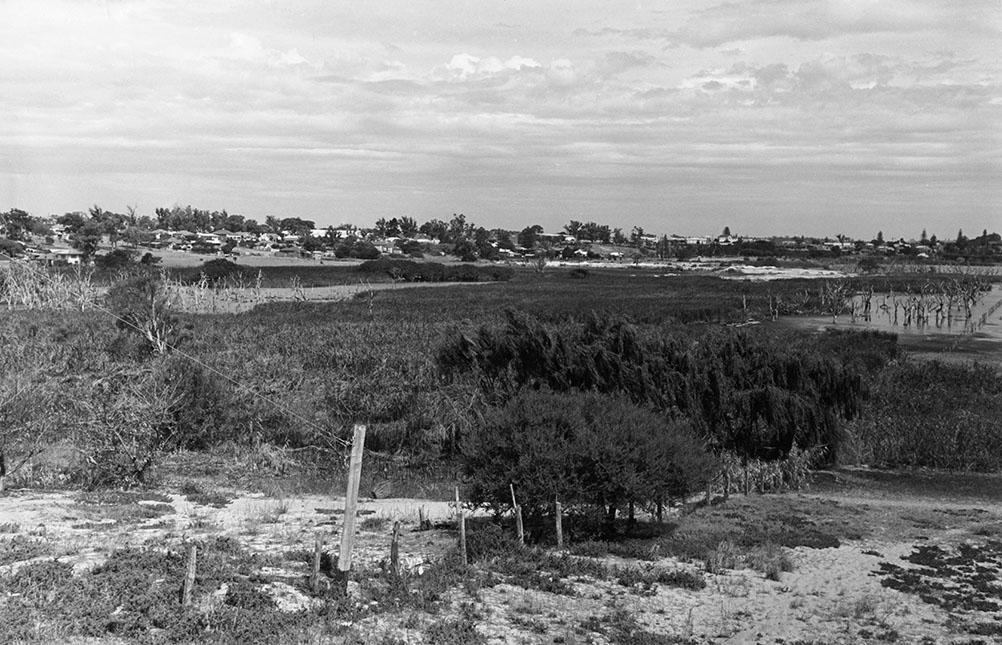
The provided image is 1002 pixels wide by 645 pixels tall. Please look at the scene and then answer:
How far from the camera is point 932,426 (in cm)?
3603

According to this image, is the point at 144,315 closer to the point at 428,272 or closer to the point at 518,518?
the point at 518,518

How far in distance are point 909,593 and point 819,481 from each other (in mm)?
13582

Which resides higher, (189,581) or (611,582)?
(189,581)

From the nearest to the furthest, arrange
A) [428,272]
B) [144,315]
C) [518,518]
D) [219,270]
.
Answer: [518,518]
[144,315]
[219,270]
[428,272]

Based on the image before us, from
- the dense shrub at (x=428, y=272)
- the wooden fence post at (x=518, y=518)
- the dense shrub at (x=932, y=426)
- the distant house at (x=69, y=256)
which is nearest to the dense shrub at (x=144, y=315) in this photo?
the wooden fence post at (x=518, y=518)

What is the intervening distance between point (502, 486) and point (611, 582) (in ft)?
14.0

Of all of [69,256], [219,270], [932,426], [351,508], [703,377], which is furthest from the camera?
[69,256]

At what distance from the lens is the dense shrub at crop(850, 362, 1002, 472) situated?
3431 cm

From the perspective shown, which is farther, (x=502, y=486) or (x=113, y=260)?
(x=113, y=260)

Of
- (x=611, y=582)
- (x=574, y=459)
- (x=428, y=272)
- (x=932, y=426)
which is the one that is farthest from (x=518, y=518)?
(x=428, y=272)

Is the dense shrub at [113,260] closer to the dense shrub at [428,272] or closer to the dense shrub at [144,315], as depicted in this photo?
the dense shrub at [428,272]

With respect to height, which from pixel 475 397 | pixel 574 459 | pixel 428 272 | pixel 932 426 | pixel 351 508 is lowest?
pixel 932 426

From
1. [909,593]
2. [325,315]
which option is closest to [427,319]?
[325,315]

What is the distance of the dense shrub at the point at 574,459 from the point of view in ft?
72.6
